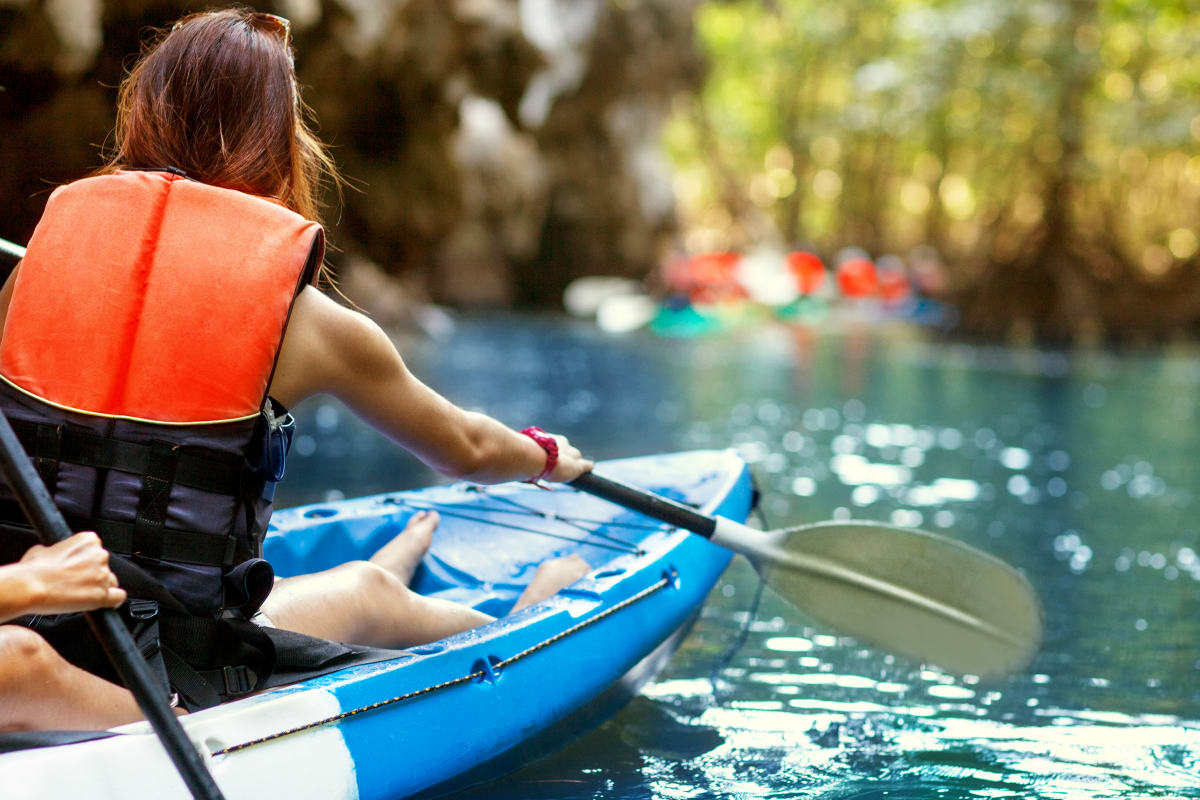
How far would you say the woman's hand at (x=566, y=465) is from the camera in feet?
8.57

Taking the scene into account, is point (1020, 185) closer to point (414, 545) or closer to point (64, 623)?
point (414, 545)

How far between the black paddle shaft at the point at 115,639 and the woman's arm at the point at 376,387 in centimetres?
37

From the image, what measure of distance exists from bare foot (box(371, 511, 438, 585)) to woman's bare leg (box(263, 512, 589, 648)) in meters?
0.53

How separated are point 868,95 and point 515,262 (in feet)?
20.7

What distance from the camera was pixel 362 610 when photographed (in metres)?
2.34

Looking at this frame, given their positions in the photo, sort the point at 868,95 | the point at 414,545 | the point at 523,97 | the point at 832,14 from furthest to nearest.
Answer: the point at 832,14, the point at 868,95, the point at 523,97, the point at 414,545

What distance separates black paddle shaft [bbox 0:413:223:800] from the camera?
1.61 m

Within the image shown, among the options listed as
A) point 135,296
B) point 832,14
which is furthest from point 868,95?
point 135,296

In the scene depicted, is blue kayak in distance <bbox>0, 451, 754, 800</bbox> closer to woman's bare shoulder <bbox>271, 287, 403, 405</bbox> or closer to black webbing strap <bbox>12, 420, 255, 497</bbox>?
black webbing strap <bbox>12, 420, 255, 497</bbox>

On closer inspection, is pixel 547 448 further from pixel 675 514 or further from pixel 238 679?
pixel 238 679

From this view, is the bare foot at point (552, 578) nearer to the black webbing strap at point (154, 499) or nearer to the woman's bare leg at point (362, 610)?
the woman's bare leg at point (362, 610)

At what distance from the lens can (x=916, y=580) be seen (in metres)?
3.11

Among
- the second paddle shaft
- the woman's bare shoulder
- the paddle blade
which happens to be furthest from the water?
the woman's bare shoulder

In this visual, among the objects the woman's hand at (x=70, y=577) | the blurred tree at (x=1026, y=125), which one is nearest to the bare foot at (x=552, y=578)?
the woman's hand at (x=70, y=577)
